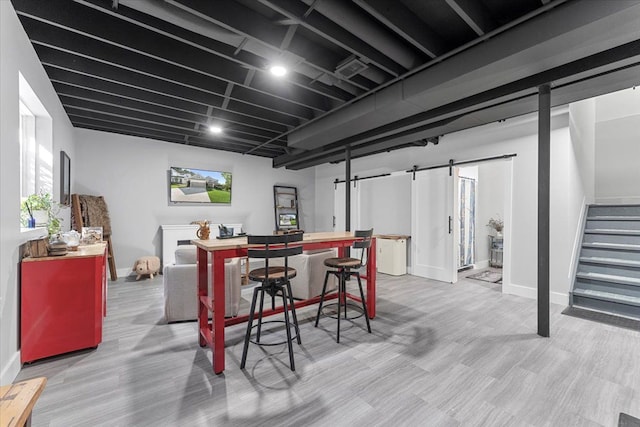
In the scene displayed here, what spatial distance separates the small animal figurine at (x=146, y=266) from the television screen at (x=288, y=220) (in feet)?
10.8

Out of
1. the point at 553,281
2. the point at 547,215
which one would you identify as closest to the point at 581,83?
the point at 547,215

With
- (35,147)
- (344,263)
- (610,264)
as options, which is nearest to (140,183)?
(35,147)

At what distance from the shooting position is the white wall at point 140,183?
537 cm

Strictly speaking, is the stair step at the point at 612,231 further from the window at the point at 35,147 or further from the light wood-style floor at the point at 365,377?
the window at the point at 35,147

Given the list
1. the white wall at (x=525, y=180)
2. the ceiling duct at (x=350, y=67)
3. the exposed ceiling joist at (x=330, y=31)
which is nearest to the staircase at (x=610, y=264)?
the white wall at (x=525, y=180)

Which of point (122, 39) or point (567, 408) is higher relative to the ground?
point (122, 39)

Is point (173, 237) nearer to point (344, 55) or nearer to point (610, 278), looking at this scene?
point (344, 55)

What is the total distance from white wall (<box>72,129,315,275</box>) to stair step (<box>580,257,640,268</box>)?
22.3 ft

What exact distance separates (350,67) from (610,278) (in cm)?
441

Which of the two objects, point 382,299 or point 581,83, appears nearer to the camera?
point 581,83

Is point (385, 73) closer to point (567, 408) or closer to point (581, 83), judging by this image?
point (581, 83)

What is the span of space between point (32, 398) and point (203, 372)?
1.44 m

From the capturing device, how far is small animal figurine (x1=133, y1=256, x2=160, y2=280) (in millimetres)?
5234

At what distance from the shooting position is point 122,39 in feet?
8.39
